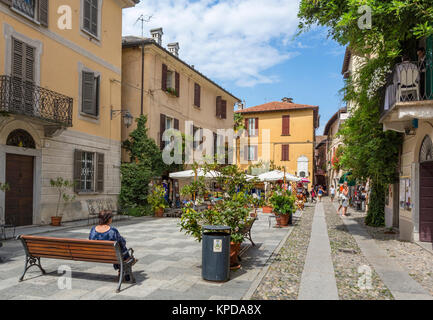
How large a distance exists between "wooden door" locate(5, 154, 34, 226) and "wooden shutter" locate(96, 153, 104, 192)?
3.44 metres

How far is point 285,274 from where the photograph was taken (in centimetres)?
654

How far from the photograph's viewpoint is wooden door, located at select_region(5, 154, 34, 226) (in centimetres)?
1128

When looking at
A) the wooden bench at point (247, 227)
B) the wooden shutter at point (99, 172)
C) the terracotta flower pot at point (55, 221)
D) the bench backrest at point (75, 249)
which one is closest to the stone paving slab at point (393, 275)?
the wooden bench at point (247, 227)

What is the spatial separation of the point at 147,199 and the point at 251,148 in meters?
24.3

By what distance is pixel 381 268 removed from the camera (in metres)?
7.17

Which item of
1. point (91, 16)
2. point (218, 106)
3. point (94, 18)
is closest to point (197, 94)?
point (218, 106)

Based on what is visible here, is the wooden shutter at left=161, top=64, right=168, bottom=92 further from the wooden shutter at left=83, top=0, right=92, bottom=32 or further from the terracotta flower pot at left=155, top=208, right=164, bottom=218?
the terracotta flower pot at left=155, top=208, right=164, bottom=218

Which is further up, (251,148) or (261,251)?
(251,148)

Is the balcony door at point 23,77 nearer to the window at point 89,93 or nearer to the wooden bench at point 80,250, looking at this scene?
the window at point 89,93

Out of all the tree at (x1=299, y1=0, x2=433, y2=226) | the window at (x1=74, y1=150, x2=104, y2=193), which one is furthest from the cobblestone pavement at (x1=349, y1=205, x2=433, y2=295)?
the window at (x1=74, y1=150, x2=104, y2=193)

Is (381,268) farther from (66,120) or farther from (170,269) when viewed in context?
(66,120)
